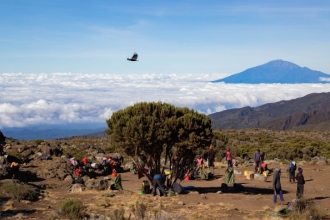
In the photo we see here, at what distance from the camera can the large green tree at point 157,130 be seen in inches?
724

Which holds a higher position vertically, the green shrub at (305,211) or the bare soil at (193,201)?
the green shrub at (305,211)

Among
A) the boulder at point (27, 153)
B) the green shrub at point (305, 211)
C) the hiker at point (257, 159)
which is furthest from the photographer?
the boulder at point (27, 153)

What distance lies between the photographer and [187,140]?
61.1ft

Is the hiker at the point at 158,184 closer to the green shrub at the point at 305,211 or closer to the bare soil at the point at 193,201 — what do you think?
the bare soil at the point at 193,201

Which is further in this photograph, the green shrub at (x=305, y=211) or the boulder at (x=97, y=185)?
the boulder at (x=97, y=185)

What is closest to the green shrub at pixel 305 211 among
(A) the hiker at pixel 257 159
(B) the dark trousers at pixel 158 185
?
(B) the dark trousers at pixel 158 185

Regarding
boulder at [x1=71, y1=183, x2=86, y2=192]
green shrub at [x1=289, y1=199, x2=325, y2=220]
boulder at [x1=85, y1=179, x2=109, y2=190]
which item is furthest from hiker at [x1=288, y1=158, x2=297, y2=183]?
boulder at [x1=71, y1=183, x2=86, y2=192]

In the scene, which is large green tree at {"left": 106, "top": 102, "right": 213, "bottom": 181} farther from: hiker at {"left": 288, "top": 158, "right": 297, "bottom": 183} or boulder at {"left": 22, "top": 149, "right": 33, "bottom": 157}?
boulder at {"left": 22, "top": 149, "right": 33, "bottom": 157}

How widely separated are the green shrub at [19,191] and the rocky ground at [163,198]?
0.26 m

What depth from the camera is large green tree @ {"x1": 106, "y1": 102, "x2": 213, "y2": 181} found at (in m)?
18.4

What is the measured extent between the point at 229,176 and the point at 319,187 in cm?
511

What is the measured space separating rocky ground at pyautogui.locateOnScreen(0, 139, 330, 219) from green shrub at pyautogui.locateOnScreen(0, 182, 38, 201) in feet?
0.84

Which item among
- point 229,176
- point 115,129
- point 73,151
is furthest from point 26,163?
point 229,176

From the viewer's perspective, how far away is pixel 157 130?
60.7 feet
